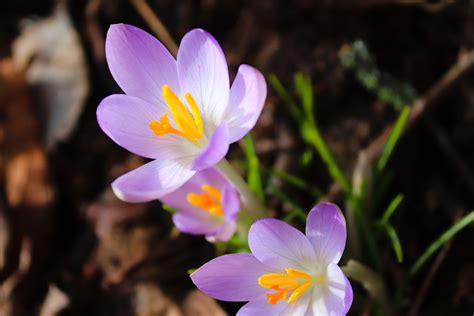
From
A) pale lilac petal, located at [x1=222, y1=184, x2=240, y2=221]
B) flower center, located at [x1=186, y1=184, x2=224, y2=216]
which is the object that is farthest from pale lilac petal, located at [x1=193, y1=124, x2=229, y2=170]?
flower center, located at [x1=186, y1=184, x2=224, y2=216]

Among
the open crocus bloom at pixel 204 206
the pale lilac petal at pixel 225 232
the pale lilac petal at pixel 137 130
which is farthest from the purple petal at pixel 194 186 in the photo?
the pale lilac petal at pixel 137 130

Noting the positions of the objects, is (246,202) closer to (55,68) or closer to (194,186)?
(194,186)

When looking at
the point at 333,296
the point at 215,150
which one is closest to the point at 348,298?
the point at 333,296

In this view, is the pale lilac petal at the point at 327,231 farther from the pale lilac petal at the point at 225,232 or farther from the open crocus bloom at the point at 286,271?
the pale lilac petal at the point at 225,232

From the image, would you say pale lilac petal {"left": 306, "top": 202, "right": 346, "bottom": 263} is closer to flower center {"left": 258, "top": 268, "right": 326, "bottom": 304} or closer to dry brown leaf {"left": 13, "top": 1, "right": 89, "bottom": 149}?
flower center {"left": 258, "top": 268, "right": 326, "bottom": 304}

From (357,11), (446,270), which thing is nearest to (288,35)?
(357,11)

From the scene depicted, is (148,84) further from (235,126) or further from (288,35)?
(288,35)
